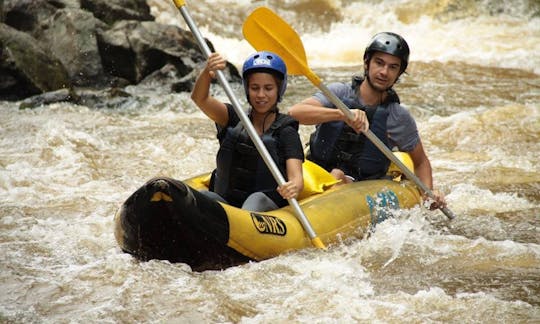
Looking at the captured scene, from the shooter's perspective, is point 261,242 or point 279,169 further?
point 279,169

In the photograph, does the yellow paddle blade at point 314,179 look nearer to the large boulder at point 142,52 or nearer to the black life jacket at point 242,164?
the black life jacket at point 242,164

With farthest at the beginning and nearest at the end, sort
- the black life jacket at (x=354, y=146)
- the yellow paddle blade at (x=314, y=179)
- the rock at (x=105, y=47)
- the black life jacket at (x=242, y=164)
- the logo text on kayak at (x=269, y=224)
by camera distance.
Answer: the rock at (x=105, y=47) < the black life jacket at (x=354, y=146) < the yellow paddle blade at (x=314, y=179) < the black life jacket at (x=242, y=164) < the logo text on kayak at (x=269, y=224)

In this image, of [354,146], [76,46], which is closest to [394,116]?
[354,146]

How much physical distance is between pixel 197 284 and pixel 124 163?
341 centimetres

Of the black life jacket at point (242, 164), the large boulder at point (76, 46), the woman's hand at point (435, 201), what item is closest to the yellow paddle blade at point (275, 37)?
the black life jacket at point (242, 164)

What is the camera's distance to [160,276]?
3.56 m

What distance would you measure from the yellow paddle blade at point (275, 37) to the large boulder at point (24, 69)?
603 cm

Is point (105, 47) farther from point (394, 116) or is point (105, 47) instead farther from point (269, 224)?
point (269, 224)

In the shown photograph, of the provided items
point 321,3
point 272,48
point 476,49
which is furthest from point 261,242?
point 321,3

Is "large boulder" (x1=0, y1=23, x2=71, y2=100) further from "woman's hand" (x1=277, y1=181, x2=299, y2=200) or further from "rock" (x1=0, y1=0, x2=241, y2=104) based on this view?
"woman's hand" (x1=277, y1=181, x2=299, y2=200)

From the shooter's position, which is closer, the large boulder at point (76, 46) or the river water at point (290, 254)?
the river water at point (290, 254)

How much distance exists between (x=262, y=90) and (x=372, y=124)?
3.16ft

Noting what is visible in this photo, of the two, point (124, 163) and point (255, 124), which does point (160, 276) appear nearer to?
point (255, 124)

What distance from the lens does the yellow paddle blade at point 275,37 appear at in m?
4.59
